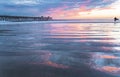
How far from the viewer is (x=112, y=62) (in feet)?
37.6

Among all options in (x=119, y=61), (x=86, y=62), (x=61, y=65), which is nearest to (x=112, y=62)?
(x=119, y=61)

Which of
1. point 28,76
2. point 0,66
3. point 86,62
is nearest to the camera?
point 28,76

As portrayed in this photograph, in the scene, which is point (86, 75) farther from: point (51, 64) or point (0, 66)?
point (0, 66)

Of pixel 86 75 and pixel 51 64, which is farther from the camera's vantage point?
pixel 51 64

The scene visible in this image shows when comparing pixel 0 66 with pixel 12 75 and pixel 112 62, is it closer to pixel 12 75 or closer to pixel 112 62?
pixel 12 75

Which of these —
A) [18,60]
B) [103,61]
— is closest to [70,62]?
[103,61]

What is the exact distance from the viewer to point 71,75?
8773 mm

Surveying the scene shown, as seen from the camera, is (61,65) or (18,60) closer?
(61,65)

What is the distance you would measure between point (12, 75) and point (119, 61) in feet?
16.1

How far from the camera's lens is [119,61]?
11594mm

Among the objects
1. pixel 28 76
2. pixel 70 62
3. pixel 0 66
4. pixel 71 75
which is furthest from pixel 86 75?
Answer: pixel 0 66

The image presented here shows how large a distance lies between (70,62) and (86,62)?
0.66 metres

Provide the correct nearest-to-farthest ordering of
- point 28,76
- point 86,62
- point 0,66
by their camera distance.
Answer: point 28,76 → point 0,66 → point 86,62

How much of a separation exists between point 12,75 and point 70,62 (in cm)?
328
